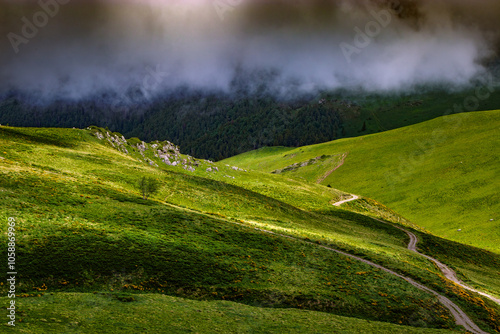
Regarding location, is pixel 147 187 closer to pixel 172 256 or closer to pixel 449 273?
pixel 172 256

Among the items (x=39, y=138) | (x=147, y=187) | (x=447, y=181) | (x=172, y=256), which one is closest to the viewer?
(x=172, y=256)

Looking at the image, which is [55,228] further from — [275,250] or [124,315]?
[275,250]

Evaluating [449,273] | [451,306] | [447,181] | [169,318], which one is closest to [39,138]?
[169,318]

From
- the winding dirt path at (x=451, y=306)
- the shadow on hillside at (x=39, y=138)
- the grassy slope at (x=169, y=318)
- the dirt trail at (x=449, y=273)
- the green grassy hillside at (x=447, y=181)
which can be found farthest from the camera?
the green grassy hillside at (x=447, y=181)

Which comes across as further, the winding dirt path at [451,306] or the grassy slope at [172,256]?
the winding dirt path at [451,306]

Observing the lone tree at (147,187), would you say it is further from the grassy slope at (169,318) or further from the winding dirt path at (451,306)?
the grassy slope at (169,318)

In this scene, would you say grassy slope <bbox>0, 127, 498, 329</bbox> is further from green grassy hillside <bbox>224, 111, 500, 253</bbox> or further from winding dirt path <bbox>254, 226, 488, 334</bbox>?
green grassy hillside <bbox>224, 111, 500, 253</bbox>

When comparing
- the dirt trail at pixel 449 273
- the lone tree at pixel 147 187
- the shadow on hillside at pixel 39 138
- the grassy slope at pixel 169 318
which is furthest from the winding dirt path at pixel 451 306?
the shadow on hillside at pixel 39 138

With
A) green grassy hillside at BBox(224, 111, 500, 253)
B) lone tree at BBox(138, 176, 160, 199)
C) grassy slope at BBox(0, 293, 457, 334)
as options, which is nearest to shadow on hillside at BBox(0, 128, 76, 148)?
lone tree at BBox(138, 176, 160, 199)

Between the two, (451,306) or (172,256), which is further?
(451,306)

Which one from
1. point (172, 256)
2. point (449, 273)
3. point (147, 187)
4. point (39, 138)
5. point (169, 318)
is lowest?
point (169, 318)

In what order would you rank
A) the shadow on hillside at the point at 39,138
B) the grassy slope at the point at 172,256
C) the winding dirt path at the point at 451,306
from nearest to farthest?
1. the grassy slope at the point at 172,256
2. the winding dirt path at the point at 451,306
3. the shadow on hillside at the point at 39,138

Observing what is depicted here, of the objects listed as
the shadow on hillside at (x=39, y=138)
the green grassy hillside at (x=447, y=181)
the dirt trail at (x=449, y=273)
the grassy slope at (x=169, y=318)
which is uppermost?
the green grassy hillside at (x=447, y=181)

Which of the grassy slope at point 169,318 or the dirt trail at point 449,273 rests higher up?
the dirt trail at point 449,273
